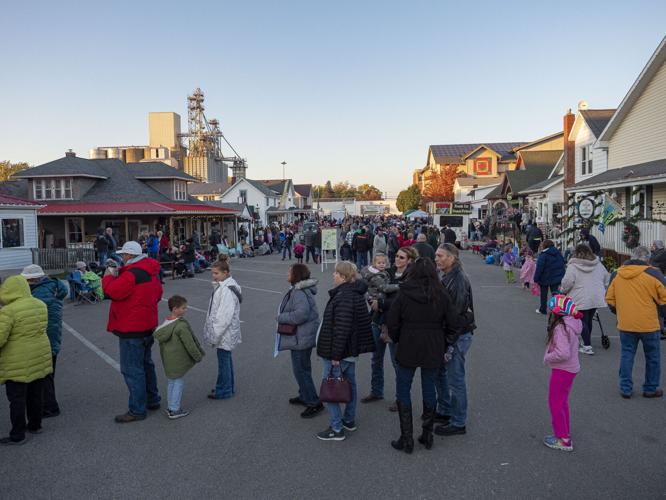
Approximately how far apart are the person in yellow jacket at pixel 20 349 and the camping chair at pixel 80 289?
9.78m

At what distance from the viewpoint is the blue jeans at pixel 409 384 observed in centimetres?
493

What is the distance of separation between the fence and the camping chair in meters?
7.95

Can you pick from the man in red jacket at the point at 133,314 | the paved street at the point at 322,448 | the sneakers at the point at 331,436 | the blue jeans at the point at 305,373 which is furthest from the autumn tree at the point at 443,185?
the sneakers at the point at 331,436

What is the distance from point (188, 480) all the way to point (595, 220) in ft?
62.9

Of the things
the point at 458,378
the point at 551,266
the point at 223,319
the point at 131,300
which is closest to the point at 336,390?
the point at 458,378

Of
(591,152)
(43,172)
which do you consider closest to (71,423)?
(591,152)

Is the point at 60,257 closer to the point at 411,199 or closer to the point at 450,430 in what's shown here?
the point at 450,430

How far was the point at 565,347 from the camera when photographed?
196 inches

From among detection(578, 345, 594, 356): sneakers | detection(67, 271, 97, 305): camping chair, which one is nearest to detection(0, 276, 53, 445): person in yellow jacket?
detection(578, 345, 594, 356): sneakers

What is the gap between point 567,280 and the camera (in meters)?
8.20

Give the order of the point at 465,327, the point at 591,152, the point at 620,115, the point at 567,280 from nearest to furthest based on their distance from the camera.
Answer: the point at 465,327 → the point at 567,280 → the point at 620,115 → the point at 591,152

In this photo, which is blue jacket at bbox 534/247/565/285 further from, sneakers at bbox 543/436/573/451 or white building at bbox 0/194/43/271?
white building at bbox 0/194/43/271

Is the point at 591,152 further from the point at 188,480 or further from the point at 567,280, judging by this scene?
the point at 188,480

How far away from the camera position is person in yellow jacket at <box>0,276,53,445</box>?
525cm
